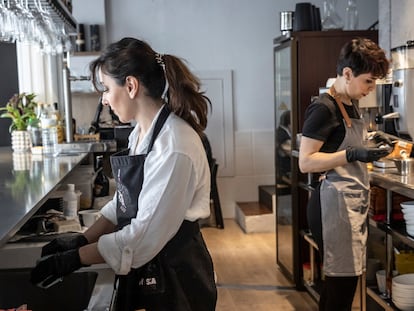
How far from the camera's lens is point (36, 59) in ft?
20.8

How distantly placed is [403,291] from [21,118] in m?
2.85

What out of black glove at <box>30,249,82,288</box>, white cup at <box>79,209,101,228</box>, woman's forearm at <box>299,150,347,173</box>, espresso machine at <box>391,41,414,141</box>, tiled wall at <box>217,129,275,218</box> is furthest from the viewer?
tiled wall at <box>217,129,275,218</box>

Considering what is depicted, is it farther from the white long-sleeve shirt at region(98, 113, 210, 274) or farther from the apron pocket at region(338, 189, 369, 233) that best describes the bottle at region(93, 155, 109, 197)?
the white long-sleeve shirt at region(98, 113, 210, 274)

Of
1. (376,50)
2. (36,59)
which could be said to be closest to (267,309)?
(376,50)

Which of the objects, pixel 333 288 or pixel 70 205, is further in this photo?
pixel 333 288

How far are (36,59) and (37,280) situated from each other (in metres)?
4.89

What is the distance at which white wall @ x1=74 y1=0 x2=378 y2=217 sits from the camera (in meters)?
7.31

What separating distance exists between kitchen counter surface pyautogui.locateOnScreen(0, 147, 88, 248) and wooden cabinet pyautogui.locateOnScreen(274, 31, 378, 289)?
1.46m

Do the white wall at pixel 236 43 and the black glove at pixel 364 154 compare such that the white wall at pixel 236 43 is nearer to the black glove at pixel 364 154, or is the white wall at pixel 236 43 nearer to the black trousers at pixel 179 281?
the black glove at pixel 364 154

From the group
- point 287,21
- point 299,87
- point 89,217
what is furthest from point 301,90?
point 89,217

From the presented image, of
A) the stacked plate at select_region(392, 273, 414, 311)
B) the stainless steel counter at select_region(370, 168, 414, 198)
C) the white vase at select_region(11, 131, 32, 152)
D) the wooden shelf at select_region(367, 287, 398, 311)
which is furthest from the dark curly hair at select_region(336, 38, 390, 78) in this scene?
the white vase at select_region(11, 131, 32, 152)

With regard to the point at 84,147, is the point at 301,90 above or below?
above

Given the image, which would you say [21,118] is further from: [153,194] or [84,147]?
[153,194]

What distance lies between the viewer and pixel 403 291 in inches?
119
